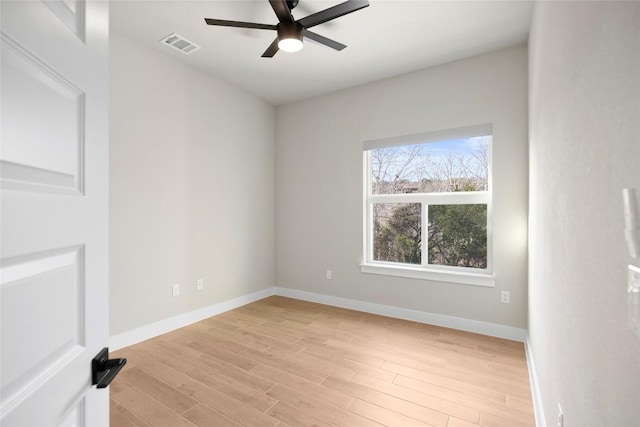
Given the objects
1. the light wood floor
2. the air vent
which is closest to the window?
the light wood floor

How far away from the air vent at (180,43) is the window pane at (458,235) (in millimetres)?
2947

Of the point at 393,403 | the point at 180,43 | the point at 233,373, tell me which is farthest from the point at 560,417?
the point at 180,43

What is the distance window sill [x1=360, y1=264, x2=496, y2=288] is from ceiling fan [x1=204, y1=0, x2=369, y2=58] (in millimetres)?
2398

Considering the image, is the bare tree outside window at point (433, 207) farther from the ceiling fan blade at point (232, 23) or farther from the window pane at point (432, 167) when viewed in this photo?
the ceiling fan blade at point (232, 23)

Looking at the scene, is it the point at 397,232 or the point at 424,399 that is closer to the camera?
the point at 424,399

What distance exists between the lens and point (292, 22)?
2205 millimetres

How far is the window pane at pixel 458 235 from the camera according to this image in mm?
3105

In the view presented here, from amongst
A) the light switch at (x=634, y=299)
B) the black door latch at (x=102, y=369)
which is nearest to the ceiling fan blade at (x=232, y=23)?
the black door latch at (x=102, y=369)

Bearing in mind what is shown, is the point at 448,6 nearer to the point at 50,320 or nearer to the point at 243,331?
the point at 50,320

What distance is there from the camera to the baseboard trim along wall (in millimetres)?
2814

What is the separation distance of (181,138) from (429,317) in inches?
130

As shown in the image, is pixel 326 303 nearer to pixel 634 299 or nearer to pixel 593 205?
pixel 593 205

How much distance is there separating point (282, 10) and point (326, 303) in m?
3.23

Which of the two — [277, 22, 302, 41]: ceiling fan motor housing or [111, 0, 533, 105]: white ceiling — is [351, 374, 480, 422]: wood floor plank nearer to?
[277, 22, 302, 41]: ceiling fan motor housing
